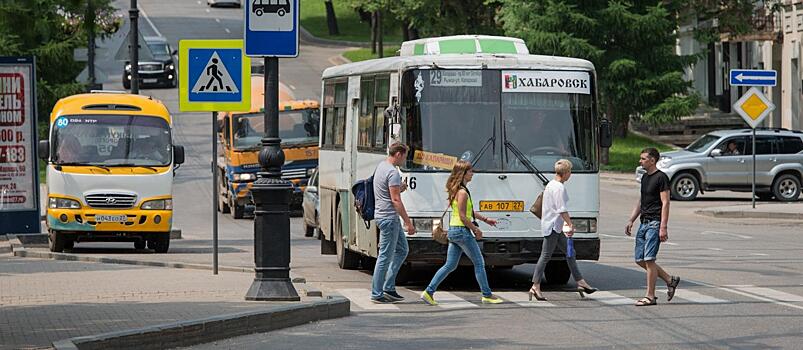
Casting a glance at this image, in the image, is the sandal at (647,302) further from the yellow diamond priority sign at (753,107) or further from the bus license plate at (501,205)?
the yellow diamond priority sign at (753,107)

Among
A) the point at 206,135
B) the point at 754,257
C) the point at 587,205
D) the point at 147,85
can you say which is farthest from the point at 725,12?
the point at 587,205

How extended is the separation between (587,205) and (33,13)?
9833mm

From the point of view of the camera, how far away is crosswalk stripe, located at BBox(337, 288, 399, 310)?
16172 millimetres

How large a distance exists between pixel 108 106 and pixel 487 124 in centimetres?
883

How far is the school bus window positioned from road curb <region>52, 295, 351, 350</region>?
462cm

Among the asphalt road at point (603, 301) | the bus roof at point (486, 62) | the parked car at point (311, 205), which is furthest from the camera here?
the parked car at point (311, 205)

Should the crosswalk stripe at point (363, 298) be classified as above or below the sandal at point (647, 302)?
below

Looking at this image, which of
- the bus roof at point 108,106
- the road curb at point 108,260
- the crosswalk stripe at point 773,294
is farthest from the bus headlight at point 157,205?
the crosswalk stripe at point 773,294

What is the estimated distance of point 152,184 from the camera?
2416 centimetres

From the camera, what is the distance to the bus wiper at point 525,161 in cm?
1800

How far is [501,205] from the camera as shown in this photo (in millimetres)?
17906

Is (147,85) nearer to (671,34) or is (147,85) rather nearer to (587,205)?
(671,34)

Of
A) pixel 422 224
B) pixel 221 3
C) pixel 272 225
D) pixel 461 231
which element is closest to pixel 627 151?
pixel 422 224

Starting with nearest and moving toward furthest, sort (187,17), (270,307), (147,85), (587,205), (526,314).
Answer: (270,307) → (526,314) → (587,205) → (147,85) → (187,17)
